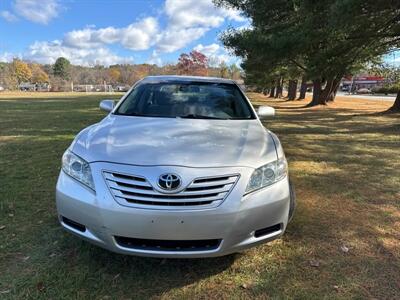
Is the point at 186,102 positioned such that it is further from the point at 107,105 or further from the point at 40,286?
the point at 40,286

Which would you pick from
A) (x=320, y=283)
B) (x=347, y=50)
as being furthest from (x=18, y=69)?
(x=320, y=283)

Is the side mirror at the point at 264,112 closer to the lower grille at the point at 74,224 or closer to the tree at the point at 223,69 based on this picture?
the lower grille at the point at 74,224

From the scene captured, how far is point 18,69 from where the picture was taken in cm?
10412

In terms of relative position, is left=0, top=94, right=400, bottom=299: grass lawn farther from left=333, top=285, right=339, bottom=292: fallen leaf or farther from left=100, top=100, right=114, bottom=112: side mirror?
left=100, top=100, right=114, bottom=112: side mirror

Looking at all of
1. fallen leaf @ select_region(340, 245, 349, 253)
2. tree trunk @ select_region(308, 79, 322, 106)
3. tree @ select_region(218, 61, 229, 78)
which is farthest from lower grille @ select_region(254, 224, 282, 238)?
tree @ select_region(218, 61, 229, 78)

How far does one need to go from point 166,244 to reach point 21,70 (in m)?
116

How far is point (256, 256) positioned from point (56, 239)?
1.79 m

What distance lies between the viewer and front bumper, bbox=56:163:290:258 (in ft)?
8.16

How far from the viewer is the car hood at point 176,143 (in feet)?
8.99

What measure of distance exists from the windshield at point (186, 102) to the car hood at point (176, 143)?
36 cm

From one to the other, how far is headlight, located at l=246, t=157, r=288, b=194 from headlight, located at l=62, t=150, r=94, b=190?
1119 millimetres

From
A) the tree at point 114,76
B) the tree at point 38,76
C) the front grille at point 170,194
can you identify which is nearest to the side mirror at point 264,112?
the front grille at point 170,194

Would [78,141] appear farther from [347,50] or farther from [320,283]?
[347,50]

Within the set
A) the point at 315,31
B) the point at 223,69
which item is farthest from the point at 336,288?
the point at 223,69
